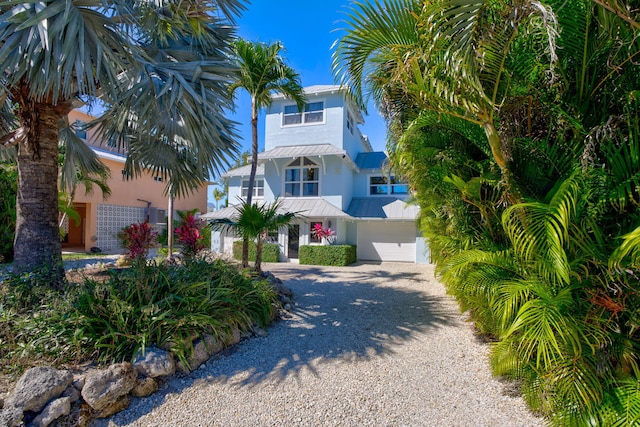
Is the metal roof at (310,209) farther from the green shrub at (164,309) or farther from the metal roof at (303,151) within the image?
the green shrub at (164,309)

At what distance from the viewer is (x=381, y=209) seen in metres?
17.3

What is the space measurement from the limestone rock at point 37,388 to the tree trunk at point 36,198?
2856 mm

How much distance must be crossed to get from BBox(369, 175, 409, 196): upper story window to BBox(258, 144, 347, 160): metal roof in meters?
3.62

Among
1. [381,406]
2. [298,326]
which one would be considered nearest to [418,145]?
[381,406]

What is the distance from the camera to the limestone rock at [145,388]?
373cm

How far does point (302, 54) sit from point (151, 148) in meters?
6.73

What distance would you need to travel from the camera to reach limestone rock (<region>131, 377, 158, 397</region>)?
3.73 m

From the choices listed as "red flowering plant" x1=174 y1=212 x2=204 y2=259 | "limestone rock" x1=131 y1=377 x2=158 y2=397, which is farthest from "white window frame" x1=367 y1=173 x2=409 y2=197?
"limestone rock" x1=131 y1=377 x2=158 y2=397

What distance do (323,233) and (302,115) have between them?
283 inches

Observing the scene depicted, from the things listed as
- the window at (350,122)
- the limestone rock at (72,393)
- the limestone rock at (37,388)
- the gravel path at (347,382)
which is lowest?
the gravel path at (347,382)

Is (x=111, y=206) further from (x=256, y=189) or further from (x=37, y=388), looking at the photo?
(x=37, y=388)

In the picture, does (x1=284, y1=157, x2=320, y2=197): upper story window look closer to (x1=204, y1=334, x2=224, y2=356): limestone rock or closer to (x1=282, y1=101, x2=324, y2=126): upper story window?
(x1=282, y1=101, x2=324, y2=126): upper story window

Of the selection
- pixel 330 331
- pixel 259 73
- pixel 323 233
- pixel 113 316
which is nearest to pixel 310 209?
pixel 323 233

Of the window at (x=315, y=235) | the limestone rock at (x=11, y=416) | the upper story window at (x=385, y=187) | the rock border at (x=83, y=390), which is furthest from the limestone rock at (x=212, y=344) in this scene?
the upper story window at (x=385, y=187)
